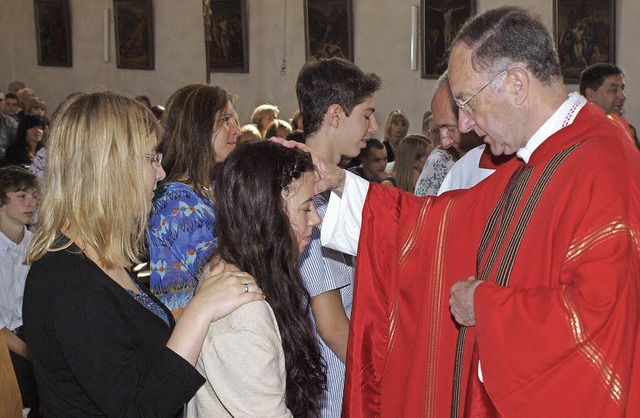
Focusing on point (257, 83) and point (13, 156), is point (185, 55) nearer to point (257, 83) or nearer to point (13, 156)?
→ point (257, 83)

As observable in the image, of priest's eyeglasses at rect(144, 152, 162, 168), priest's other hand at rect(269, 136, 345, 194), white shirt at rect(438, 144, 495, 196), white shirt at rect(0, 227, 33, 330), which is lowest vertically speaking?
white shirt at rect(0, 227, 33, 330)

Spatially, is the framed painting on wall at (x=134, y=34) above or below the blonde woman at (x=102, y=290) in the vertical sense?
above

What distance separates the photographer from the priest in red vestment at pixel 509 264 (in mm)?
2303

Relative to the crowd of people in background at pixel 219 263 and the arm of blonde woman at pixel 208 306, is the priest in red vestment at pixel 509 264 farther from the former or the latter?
the arm of blonde woman at pixel 208 306

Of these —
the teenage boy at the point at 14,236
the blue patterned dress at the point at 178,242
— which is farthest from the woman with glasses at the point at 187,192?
the teenage boy at the point at 14,236

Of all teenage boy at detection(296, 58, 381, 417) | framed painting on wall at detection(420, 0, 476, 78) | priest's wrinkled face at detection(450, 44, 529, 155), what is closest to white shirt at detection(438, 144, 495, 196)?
teenage boy at detection(296, 58, 381, 417)

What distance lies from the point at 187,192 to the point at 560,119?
61.6 inches

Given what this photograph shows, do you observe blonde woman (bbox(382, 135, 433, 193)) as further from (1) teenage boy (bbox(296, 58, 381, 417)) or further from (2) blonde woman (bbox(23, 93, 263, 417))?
(2) blonde woman (bbox(23, 93, 263, 417))

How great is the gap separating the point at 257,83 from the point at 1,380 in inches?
462

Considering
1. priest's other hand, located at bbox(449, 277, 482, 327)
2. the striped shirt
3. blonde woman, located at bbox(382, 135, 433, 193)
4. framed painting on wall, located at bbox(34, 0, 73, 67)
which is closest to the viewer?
priest's other hand, located at bbox(449, 277, 482, 327)

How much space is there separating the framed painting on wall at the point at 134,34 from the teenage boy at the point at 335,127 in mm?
12755

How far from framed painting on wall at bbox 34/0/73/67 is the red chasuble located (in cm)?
1548

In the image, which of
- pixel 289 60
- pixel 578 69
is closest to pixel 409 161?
pixel 578 69

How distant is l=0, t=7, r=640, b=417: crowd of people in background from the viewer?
7.03 feet
